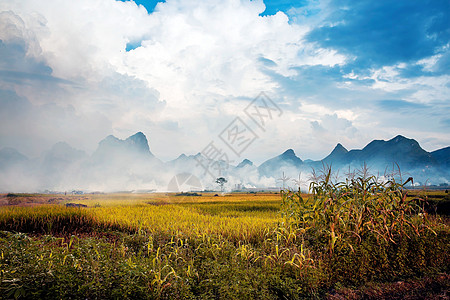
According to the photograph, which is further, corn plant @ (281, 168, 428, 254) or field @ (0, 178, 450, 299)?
corn plant @ (281, 168, 428, 254)

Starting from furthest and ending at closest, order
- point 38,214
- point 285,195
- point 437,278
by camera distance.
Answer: point 38,214 → point 285,195 → point 437,278

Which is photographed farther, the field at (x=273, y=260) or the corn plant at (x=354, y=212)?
the corn plant at (x=354, y=212)

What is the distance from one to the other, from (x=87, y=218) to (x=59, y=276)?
263 inches

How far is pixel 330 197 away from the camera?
645 cm

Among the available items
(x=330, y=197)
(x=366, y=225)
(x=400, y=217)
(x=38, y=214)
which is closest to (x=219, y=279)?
(x=330, y=197)

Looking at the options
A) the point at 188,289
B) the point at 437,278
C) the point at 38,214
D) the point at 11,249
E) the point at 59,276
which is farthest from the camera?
the point at 38,214

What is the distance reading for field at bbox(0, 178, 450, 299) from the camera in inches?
153

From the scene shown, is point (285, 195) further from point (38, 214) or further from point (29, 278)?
point (38, 214)

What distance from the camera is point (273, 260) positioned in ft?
17.4

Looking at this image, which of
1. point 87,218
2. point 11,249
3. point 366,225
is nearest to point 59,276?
point 11,249

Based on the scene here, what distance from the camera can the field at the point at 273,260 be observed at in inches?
153

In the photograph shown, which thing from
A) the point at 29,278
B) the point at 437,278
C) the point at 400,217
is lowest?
the point at 437,278

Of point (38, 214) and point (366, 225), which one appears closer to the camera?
point (366, 225)

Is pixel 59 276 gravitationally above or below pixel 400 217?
below
